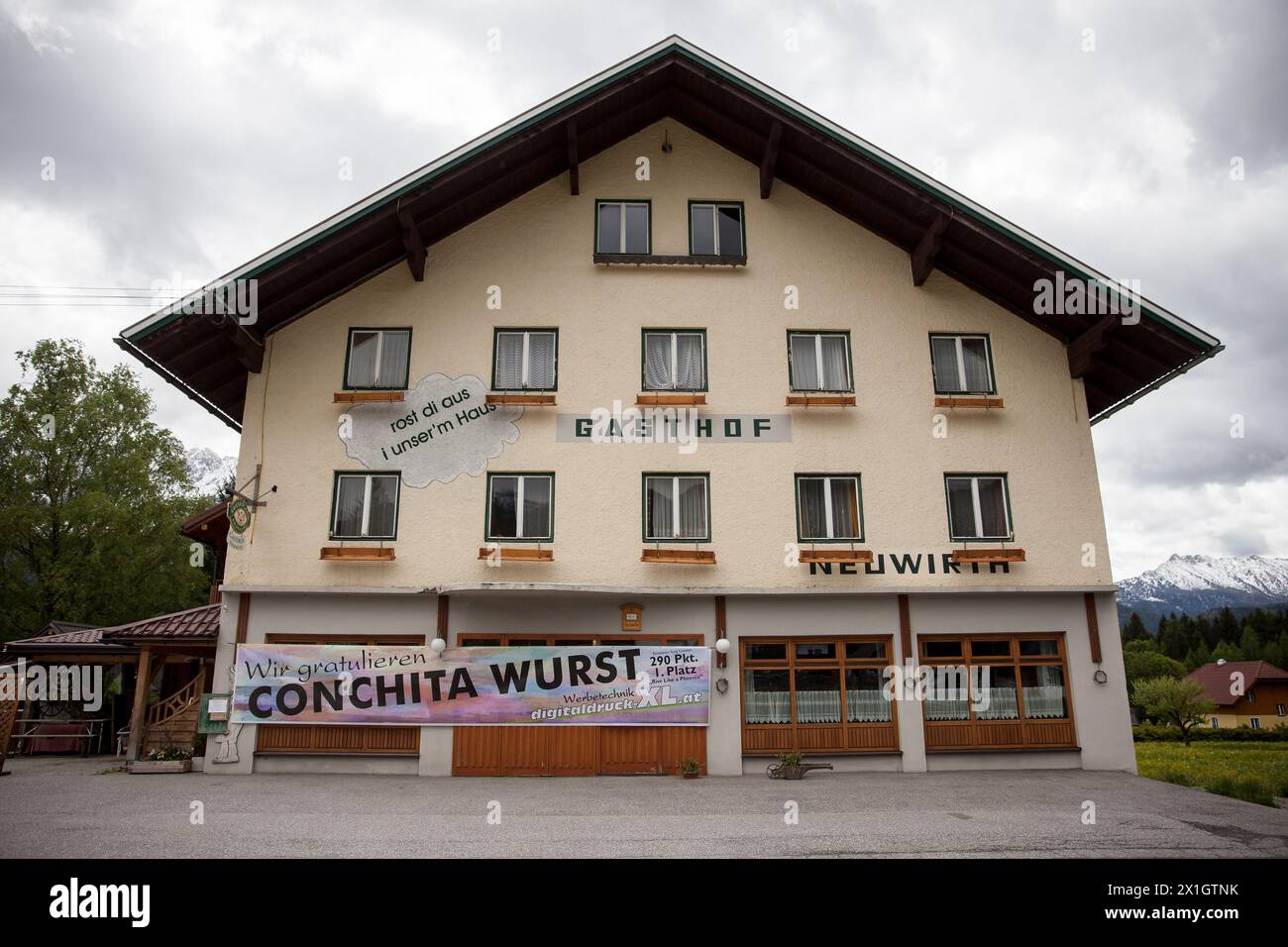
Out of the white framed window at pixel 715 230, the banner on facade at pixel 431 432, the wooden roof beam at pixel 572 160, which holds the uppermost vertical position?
the wooden roof beam at pixel 572 160

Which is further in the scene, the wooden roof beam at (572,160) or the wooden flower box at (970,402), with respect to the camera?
the wooden flower box at (970,402)

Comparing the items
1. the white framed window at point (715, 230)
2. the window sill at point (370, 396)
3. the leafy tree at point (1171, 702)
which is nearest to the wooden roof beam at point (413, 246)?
the window sill at point (370, 396)

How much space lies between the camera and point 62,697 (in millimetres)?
23031

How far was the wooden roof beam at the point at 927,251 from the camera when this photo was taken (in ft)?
54.7

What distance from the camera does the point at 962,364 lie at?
17.6 meters

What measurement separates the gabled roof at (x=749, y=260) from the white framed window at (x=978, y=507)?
311 cm

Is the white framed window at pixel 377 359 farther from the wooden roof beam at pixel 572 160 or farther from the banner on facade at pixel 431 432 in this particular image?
the wooden roof beam at pixel 572 160

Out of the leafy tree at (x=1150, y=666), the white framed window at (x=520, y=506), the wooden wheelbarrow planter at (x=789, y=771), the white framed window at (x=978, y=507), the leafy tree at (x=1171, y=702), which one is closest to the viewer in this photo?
the wooden wheelbarrow planter at (x=789, y=771)

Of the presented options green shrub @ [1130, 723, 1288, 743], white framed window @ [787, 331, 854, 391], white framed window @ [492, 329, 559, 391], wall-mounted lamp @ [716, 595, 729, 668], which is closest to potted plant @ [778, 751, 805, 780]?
wall-mounted lamp @ [716, 595, 729, 668]

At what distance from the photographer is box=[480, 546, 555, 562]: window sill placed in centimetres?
1596

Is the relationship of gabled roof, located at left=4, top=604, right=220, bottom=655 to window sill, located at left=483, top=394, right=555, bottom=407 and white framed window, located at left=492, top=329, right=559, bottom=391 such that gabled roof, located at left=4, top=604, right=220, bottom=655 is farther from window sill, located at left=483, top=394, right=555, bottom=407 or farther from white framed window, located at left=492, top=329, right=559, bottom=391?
white framed window, located at left=492, top=329, right=559, bottom=391

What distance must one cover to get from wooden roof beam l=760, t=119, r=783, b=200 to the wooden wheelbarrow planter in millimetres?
11522

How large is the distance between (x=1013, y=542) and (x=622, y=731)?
8.36 m

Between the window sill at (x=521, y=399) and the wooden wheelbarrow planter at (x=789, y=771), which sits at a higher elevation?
the window sill at (x=521, y=399)
